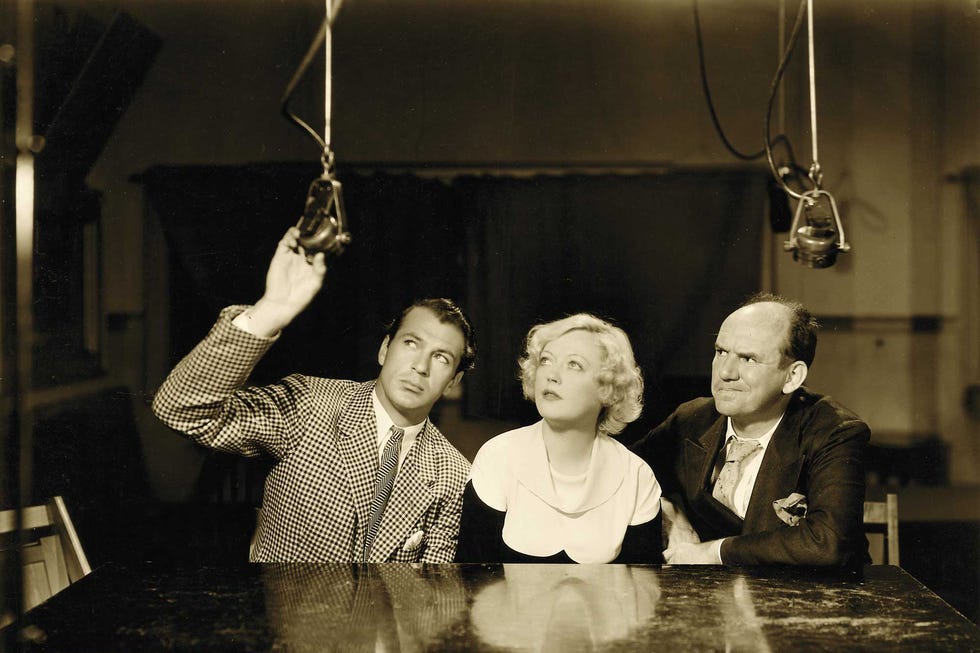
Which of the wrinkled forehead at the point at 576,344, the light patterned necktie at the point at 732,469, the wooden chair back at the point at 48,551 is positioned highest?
the wrinkled forehead at the point at 576,344

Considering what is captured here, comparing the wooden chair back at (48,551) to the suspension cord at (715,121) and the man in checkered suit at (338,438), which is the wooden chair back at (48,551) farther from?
the suspension cord at (715,121)

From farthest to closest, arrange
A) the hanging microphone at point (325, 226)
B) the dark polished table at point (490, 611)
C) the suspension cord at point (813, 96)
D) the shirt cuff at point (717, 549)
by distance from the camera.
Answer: the shirt cuff at point (717, 549) → the suspension cord at point (813, 96) → the hanging microphone at point (325, 226) → the dark polished table at point (490, 611)

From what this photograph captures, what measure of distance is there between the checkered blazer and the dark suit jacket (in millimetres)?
618

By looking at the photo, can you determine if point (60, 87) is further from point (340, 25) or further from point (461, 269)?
point (461, 269)

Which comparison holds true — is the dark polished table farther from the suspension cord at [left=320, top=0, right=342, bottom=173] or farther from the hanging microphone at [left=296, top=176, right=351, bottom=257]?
the suspension cord at [left=320, top=0, right=342, bottom=173]

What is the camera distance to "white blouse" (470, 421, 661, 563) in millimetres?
2463

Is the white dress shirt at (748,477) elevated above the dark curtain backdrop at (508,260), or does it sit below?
below

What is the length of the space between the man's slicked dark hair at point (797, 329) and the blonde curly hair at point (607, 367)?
15.1 inches

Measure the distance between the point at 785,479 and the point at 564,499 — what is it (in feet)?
2.02

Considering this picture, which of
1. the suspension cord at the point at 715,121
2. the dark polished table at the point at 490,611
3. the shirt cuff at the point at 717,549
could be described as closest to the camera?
the dark polished table at the point at 490,611

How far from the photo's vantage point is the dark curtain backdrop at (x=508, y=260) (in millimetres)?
2588

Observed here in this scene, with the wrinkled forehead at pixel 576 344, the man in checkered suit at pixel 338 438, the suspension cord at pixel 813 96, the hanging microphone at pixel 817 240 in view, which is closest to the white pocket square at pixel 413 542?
the man in checkered suit at pixel 338 438

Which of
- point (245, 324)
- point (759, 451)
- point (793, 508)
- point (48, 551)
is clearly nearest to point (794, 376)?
point (759, 451)

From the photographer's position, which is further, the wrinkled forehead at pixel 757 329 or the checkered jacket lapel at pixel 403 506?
the wrinkled forehead at pixel 757 329
